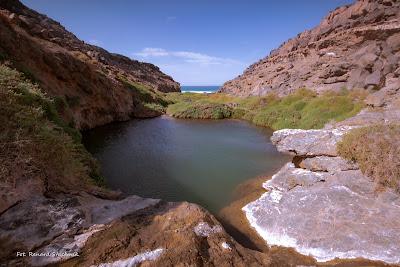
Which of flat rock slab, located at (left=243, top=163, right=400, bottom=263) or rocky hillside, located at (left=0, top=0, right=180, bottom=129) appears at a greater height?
rocky hillside, located at (left=0, top=0, right=180, bottom=129)

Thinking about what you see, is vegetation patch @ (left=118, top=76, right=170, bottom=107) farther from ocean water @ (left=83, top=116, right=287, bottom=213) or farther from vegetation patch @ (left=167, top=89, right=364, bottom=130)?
ocean water @ (left=83, top=116, right=287, bottom=213)

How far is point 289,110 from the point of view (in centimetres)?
3325

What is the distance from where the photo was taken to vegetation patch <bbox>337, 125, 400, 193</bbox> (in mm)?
10992

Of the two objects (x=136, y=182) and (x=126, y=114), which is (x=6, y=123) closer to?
(x=136, y=182)

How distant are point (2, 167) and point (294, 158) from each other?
52.8 feet

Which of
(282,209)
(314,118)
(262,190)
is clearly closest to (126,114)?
(314,118)

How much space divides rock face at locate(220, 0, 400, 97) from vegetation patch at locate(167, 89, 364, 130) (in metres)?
2.30

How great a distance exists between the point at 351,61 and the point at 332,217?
3148 cm

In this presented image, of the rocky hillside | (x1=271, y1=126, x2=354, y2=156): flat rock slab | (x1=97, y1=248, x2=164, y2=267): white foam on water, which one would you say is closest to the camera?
(x1=97, y1=248, x2=164, y2=267): white foam on water

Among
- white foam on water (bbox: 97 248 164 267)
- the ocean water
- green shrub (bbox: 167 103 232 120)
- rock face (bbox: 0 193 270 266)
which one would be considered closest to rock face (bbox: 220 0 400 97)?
green shrub (bbox: 167 103 232 120)

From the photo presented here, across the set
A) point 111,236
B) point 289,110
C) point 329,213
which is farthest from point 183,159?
point 289,110

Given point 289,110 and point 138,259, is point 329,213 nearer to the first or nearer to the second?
point 138,259

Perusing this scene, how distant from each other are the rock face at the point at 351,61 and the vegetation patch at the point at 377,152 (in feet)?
44.9

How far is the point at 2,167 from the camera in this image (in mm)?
8234
